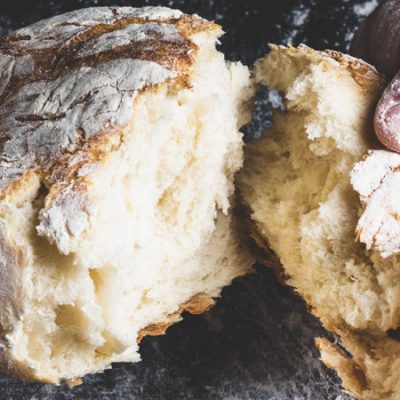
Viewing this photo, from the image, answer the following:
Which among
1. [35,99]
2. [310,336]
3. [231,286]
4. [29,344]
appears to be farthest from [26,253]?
[310,336]

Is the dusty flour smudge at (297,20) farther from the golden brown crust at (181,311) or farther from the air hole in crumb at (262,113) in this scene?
the golden brown crust at (181,311)

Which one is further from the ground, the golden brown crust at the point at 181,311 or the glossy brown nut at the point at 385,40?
the glossy brown nut at the point at 385,40

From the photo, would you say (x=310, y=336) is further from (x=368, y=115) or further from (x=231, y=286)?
(x=368, y=115)

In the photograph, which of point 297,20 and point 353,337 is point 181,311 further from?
point 297,20

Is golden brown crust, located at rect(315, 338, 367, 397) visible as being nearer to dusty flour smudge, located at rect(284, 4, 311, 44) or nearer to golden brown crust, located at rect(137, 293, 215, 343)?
golden brown crust, located at rect(137, 293, 215, 343)

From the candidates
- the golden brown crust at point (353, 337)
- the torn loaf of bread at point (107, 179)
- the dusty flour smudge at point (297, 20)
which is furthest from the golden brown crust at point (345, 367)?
the dusty flour smudge at point (297, 20)

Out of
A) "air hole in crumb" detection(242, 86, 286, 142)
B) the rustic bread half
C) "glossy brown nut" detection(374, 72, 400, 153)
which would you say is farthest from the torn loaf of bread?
"air hole in crumb" detection(242, 86, 286, 142)

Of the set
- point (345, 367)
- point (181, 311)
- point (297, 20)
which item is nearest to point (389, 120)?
point (345, 367)
